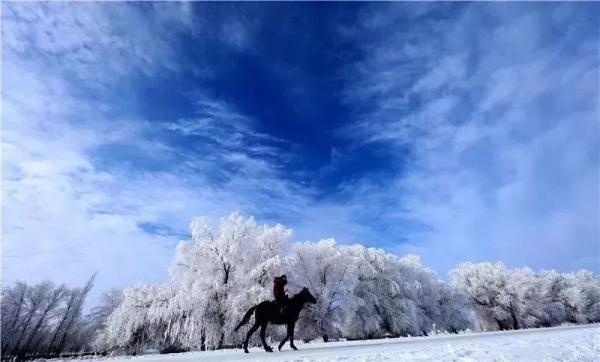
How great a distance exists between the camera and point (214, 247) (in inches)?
1104

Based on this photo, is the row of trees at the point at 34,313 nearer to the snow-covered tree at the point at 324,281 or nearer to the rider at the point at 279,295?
the snow-covered tree at the point at 324,281

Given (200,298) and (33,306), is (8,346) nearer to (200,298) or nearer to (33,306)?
(33,306)

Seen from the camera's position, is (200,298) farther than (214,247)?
No

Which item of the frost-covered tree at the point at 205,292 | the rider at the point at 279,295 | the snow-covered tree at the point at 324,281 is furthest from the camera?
the snow-covered tree at the point at 324,281

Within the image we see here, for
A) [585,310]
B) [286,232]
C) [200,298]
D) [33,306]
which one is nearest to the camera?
[200,298]

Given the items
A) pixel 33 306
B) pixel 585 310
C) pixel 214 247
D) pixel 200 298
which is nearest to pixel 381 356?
pixel 200 298

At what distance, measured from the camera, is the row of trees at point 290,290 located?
25125mm

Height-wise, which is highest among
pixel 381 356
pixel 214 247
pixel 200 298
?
pixel 214 247

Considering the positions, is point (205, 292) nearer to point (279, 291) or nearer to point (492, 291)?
point (279, 291)

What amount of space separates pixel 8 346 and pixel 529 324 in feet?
246

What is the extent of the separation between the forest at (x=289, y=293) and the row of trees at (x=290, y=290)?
100mm

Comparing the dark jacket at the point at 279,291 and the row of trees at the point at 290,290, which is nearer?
the dark jacket at the point at 279,291

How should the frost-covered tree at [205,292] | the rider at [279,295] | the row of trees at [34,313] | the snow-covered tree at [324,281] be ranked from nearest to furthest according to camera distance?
the rider at [279,295] → the frost-covered tree at [205,292] → the snow-covered tree at [324,281] → the row of trees at [34,313]

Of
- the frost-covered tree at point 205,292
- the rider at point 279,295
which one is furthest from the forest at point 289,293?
the rider at point 279,295
